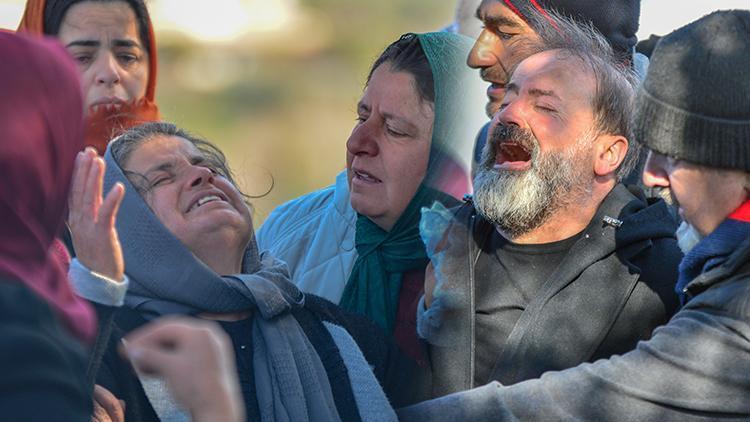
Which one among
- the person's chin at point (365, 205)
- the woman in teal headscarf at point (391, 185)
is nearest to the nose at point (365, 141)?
the woman in teal headscarf at point (391, 185)

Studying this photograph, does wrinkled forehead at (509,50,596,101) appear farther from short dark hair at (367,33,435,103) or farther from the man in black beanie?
the man in black beanie

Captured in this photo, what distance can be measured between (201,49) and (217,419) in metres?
2.12

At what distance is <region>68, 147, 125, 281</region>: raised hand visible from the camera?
2.43 m

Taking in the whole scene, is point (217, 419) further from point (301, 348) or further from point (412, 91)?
point (412, 91)

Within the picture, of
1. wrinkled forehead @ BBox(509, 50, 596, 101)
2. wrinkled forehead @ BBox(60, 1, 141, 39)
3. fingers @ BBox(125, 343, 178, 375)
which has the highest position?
wrinkled forehead @ BBox(509, 50, 596, 101)

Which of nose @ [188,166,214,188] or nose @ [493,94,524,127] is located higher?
nose @ [493,94,524,127]

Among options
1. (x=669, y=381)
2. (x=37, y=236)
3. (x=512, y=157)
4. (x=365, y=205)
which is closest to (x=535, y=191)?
(x=512, y=157)

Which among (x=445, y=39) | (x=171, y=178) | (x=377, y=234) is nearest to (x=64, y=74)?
(x=171, y=178)

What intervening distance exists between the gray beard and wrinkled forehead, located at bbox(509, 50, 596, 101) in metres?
0.15

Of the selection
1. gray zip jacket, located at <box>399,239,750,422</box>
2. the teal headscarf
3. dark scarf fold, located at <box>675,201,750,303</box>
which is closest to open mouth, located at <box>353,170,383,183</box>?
the teal headscarf

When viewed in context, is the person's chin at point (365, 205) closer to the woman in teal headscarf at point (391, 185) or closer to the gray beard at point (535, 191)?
the woman in teal headscarf at point (391, 185)

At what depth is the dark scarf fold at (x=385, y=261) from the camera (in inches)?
133

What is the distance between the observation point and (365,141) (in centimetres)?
355

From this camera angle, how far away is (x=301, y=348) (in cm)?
296
